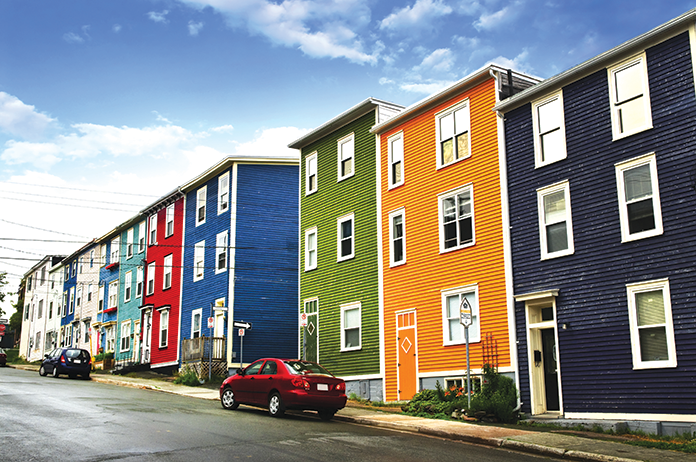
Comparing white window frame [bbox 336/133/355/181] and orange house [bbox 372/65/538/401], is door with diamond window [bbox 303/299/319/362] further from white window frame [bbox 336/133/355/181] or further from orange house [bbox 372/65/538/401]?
white window frame [bbox 336/133/355/181]

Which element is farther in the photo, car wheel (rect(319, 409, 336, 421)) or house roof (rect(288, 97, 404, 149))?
house roof (rect(288, 97, 404, 149))

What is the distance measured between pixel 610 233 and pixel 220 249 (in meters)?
22.0

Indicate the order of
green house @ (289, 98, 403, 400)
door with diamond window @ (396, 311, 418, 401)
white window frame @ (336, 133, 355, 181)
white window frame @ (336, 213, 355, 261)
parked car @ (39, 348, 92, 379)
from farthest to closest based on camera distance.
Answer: parked car @ (39, 348, 92, 379), white window frame @ (336, 133, 355, 181), white window frame @ (336, 213, 355, 261), green house @ (289, 98, 403, 400), door with diamond window @ (396, 311, 418, 401)

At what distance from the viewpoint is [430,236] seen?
21609 mm

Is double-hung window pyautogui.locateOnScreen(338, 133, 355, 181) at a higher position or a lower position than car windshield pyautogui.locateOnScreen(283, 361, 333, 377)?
higher

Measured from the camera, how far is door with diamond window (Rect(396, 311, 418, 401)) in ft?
70.4

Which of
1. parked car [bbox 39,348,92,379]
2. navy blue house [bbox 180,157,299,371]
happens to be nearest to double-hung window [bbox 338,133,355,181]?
navy blue house [bbox 180,157,299,371]

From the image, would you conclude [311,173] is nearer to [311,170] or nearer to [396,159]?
[311,170]

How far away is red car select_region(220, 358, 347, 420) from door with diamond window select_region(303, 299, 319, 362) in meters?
7.90

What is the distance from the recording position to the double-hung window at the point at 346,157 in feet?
85.0

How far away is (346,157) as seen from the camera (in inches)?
1033

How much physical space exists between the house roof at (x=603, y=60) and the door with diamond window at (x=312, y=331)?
11.5 meters

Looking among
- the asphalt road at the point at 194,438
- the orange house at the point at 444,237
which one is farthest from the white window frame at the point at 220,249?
the asphalt road at the point at 194,438

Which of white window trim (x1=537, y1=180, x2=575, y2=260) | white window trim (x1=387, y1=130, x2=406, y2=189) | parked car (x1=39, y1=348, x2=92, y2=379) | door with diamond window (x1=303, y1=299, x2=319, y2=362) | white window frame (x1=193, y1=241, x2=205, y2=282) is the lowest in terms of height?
parked car (x1=39, y1=348, x2=92, y2=379)
